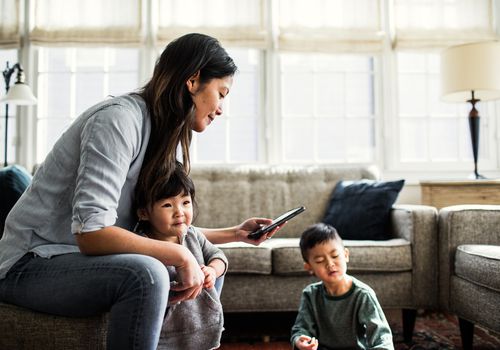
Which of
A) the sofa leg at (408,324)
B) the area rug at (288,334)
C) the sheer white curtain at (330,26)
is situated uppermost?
the sheer white curtain at (330,26)

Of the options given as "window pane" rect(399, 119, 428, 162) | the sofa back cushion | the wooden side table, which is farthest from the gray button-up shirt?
"window pane" rect(399, 119, 428, 162)

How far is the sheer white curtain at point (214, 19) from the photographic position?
139 inches

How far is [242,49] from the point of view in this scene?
3.61 m

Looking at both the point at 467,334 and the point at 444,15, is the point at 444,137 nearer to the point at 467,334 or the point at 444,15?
the point at 444,15

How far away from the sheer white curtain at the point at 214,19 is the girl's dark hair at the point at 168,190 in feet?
7.61

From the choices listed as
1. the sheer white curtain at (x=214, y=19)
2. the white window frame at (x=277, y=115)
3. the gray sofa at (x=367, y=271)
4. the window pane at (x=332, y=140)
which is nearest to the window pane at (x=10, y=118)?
the white window frame at (x=277, y=115)

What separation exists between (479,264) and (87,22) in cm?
308

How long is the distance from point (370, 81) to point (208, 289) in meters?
2.83

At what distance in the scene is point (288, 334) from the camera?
2.40 m

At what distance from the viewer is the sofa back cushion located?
2.97 meters

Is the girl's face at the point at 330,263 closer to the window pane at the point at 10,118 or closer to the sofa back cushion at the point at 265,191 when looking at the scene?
the sofa back cushion at the point at 265,191

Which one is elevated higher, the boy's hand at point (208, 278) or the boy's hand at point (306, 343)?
the boy's hand at point (208, 278)

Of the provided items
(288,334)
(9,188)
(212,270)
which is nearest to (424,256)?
(288,334)

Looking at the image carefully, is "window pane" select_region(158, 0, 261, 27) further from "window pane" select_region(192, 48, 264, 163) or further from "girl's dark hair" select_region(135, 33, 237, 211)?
"girl's dark hair" select_region(135, 33, 237, 211)
